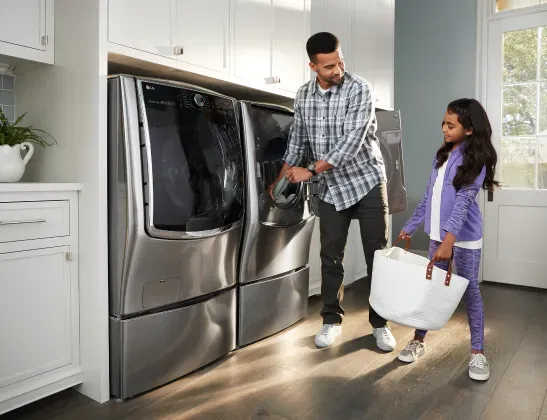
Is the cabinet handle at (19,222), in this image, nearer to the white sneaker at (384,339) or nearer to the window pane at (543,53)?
the white sneaker at (384,339)

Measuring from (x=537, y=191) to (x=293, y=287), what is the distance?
82.6 inches

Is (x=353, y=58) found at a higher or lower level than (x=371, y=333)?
higher

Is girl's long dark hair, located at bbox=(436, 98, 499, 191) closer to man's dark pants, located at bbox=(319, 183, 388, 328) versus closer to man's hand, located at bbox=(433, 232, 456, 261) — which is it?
man's hand, located at bbox=(433, 232, 456, 261)

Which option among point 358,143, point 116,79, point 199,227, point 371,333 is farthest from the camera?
point 371,333

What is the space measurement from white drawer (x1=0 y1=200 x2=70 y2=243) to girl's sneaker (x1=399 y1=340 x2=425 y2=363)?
145 cm

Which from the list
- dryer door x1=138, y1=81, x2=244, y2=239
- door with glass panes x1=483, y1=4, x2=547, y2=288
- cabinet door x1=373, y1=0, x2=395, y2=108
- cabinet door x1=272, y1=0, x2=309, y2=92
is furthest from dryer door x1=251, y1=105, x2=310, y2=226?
door with glass panes x1=483, y1=4, x2=547, y2=288

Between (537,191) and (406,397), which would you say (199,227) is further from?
(537,191)

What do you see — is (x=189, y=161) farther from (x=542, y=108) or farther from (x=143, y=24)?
(x=542, y=108)

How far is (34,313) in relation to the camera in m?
1.64

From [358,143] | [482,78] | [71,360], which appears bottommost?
[71,360]

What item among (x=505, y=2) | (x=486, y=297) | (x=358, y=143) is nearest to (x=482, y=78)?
(x=505, y=2)

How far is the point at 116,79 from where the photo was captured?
166 cm

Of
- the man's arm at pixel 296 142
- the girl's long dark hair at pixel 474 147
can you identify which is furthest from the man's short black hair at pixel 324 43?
the girl's long dark hair at pixel 474 147

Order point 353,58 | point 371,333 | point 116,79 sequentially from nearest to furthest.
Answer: point 116,79 → point 371,333 → point 353,58
